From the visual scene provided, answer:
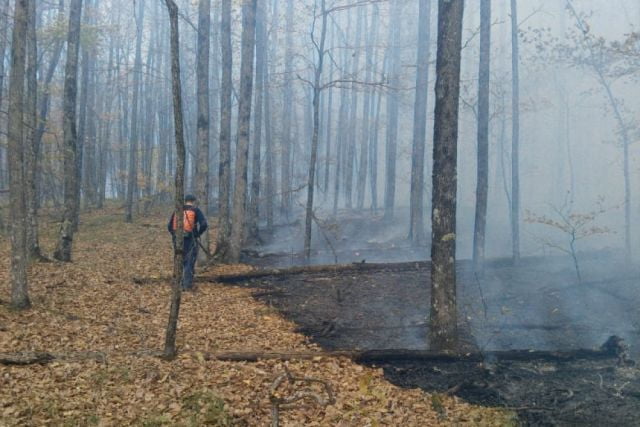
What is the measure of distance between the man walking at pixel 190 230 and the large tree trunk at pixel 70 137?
11.9 ft

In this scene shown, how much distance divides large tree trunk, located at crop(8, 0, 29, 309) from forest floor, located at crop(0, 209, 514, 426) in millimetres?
637

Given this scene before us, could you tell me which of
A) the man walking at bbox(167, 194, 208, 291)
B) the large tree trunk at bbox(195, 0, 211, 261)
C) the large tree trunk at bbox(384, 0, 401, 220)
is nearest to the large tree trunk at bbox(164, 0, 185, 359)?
the man walking at bbox(167, 194, 208, 291)

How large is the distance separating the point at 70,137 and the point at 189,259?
17.0ft

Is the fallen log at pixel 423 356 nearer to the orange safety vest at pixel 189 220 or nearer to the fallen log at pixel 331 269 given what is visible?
the orange safety vest at pixel 189 220

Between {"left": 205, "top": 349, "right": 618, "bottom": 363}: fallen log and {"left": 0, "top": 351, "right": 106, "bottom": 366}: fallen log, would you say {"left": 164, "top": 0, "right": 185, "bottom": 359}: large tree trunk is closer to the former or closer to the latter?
{"left": 205, "top": 349, "right": 618, "bottom": 363}: fallen log

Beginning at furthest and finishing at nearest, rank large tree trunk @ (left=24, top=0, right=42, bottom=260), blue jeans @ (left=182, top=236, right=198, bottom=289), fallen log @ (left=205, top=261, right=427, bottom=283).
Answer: fallen log @ (left=205, top=261, right=427, bottom=283) → large tree trunk @ (left=24, top=0, right=42, bottom=260) → blue jeans @ (left=182, top=236, right=198, bottom=289)

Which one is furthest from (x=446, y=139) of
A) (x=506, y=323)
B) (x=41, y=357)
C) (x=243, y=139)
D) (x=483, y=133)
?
(x=243, y=139)

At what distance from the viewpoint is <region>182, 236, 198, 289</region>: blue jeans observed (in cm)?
1080

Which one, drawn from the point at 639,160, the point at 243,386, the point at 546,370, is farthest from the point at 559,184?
the point at 243,386

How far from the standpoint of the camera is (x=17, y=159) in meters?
8.15

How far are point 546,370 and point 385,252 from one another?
10.9m

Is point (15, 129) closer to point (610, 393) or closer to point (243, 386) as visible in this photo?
point (243, 386)

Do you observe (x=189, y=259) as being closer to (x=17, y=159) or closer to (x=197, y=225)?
(x=197, y=225)

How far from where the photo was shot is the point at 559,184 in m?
34.6
